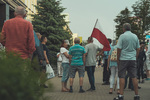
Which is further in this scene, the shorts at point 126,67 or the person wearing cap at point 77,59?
the person wearing cap at point 77,59

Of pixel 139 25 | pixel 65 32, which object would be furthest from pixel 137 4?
pixel 65 32

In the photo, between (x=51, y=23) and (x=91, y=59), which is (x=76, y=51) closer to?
(x=91, y=59)

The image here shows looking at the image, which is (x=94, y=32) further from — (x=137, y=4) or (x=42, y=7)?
(x=137, y=4)

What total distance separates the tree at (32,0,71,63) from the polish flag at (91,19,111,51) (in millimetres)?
20126

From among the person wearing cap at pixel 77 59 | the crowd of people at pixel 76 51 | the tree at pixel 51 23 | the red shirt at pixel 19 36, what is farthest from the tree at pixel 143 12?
the red shirt at pixel 19 36

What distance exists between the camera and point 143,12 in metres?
76.7

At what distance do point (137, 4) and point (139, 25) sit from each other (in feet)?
18.7

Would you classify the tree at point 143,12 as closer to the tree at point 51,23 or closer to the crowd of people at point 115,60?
the tree at point 51,23

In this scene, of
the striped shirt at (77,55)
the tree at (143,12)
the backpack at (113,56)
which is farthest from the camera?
the tree at (143,12)

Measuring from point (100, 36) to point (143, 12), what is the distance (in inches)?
2684

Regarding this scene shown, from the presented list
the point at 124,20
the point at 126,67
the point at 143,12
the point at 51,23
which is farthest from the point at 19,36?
the point at 124,20

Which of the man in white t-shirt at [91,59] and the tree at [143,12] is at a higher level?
the tree at [143,12]

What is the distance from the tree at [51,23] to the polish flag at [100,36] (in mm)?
20126

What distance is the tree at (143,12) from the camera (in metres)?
76.7
